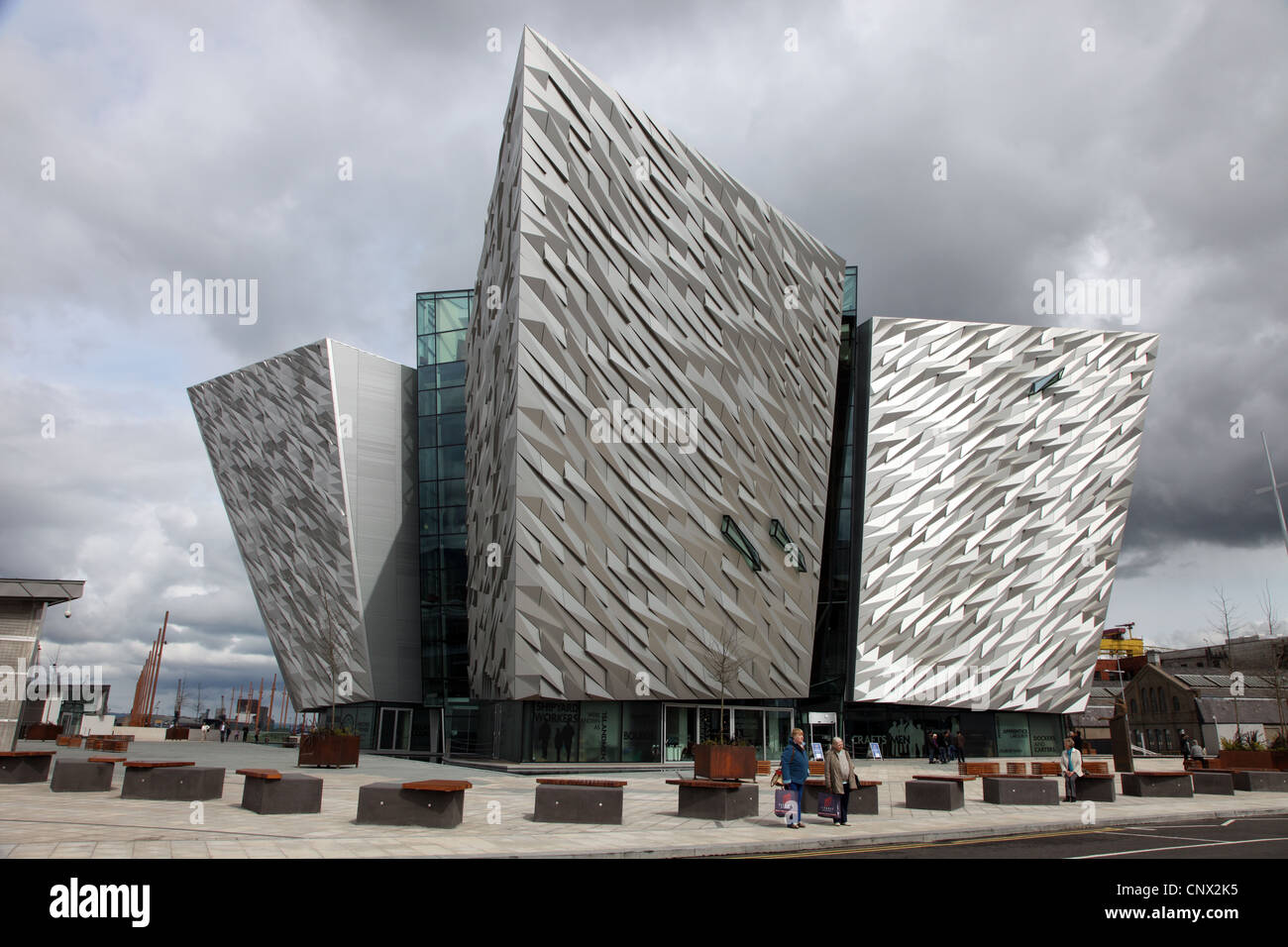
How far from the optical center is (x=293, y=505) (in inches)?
1663

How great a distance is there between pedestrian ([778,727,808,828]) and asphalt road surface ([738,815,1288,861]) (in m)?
0.37

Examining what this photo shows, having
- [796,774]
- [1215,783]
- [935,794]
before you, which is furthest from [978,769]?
[796,774]

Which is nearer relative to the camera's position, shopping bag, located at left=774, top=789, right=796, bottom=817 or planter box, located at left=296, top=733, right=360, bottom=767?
shopping bag, located at left=774, top=789, right=796, bottom=817

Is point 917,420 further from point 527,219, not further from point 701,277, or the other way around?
point 527,219

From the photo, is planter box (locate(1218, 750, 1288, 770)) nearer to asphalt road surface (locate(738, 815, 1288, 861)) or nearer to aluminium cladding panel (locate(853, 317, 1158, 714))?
asphalt road surface (locate(738, 815, 1288, 861))

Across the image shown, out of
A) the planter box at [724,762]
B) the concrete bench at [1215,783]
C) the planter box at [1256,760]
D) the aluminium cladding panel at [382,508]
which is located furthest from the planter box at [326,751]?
the planter box at [1256,760]

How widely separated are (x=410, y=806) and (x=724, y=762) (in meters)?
11.4

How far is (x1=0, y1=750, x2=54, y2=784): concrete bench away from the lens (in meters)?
16.2

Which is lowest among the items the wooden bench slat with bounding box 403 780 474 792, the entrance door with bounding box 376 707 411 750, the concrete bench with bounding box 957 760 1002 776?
the entrance door with bounding box 376 707 411 750

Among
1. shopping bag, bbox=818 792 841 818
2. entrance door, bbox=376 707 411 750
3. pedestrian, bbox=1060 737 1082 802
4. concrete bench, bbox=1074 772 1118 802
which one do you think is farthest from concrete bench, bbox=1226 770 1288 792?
entrance door, bbox=376 707 411 750
